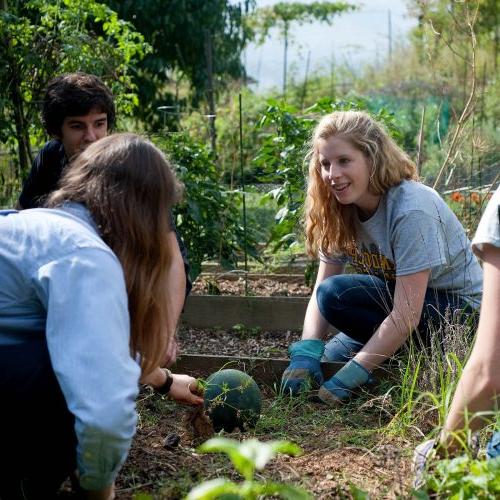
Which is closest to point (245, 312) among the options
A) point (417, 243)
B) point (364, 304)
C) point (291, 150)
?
point (291, 150)

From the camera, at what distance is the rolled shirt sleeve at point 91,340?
7.14ft

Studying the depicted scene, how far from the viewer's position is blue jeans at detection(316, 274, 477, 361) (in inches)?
163

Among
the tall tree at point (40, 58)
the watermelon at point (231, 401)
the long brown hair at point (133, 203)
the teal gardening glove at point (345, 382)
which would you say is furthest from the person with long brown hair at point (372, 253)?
the tall tree at point (40, 58)

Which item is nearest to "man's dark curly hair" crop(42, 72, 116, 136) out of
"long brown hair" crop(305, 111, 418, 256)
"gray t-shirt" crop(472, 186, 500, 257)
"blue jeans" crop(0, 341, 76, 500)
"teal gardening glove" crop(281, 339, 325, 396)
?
"long brown hair" crop(305, 111, 418, 256)

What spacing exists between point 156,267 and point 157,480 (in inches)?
35.8

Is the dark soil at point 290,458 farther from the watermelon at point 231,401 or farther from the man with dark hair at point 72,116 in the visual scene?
the man with dark hair at point 72,116

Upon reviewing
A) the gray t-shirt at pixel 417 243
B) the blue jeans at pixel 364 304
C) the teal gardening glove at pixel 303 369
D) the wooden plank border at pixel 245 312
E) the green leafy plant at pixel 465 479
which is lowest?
the wooden plank border at pixel 245 312

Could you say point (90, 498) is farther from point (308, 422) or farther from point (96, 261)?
point (308, 422)

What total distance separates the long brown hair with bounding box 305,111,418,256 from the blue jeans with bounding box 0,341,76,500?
1.92m

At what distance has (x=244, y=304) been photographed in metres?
5.42

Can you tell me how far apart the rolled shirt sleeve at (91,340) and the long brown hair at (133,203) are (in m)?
0.15

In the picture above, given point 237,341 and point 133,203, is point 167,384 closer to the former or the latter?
point 133,203

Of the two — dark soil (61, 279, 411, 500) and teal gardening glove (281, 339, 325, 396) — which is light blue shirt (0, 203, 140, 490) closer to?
dark soil (61, 279, 411, 500)

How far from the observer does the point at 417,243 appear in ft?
13.0
